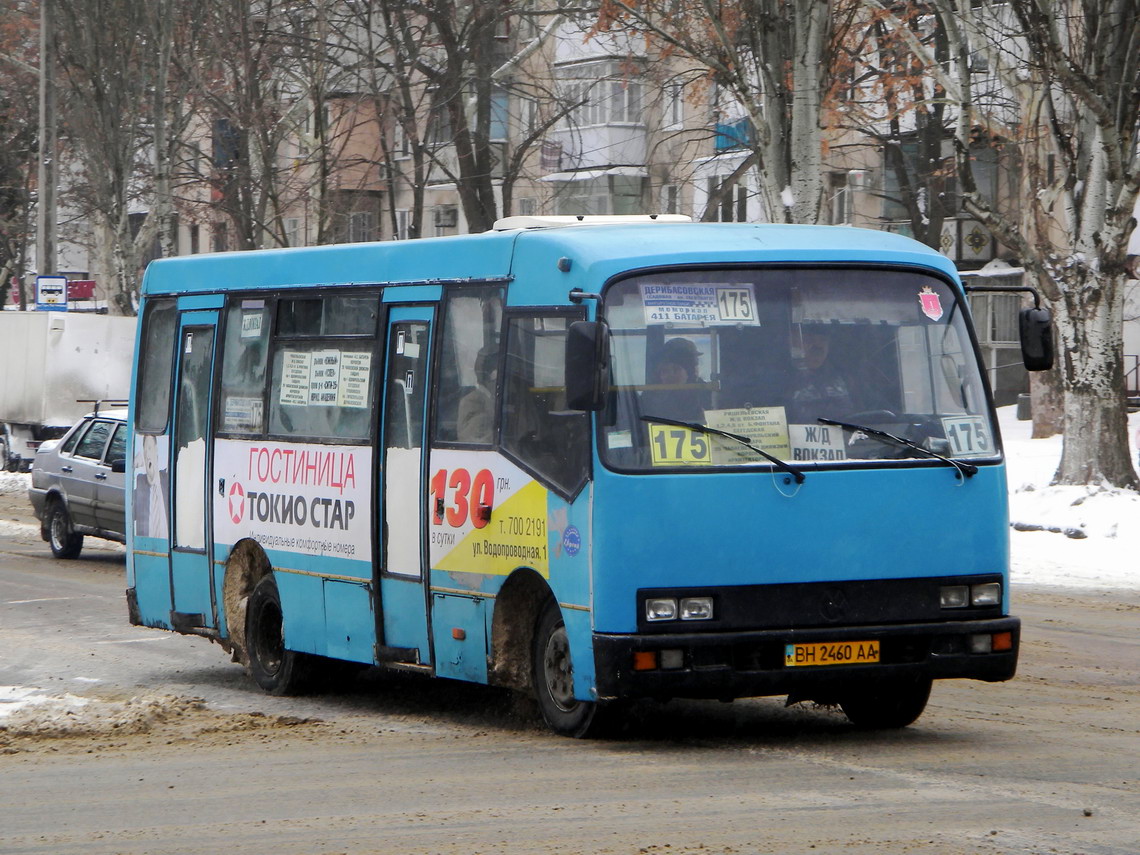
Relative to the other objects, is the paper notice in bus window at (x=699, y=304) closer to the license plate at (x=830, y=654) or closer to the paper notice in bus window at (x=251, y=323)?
the license plate at (x=830, y=654)

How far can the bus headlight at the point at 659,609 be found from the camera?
8.46 metres

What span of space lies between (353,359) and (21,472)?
2924cm

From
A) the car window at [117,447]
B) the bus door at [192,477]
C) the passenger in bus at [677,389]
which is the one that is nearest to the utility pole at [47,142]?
the car window at [117,447]

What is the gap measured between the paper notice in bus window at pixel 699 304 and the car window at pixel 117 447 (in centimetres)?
1372

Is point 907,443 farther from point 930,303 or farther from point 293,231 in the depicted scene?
point 293,231

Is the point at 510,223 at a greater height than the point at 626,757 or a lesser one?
greater

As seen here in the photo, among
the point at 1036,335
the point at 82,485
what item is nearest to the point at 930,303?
the point at 1036,335

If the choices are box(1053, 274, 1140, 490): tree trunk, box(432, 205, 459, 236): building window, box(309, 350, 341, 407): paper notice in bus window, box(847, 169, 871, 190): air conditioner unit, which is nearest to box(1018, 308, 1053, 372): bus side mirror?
box(309, 350, 341, 407): paper notice in bus window

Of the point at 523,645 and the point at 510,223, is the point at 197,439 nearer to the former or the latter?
the point at 510,223

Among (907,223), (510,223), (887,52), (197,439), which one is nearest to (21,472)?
(887,52)

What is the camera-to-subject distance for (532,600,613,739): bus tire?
8.93 m

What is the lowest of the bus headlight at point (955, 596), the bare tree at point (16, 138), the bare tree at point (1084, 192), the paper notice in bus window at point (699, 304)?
the bus headlight at point (955, 596)

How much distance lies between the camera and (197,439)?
12.3m

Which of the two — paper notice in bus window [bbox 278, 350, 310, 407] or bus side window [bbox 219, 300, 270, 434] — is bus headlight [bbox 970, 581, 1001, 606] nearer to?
paper notice in bus window [bbox 278, 350, 310, 407]
